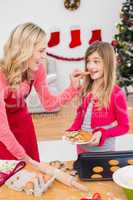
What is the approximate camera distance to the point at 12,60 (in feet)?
6.68

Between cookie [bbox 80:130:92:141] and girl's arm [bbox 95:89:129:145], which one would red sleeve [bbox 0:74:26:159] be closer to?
cookie [bbox 80:130:92:141]

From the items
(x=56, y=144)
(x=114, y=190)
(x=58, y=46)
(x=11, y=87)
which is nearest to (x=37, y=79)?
(x=11, y=87)

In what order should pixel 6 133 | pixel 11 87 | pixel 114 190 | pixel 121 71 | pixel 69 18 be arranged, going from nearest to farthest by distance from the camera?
pixel 114 190 < pixel 6 133 < pixel 11 87 < pixel 121 71 < pixel 69 18

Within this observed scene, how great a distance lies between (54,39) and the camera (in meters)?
6.07

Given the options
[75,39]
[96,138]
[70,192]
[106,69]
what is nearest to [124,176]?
[70,192]

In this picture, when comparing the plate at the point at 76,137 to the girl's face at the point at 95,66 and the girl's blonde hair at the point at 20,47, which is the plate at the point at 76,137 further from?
the girl's blonde hair at the point at 20,47

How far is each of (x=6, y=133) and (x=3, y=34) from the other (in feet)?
14.4

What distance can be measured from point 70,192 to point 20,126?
80cm

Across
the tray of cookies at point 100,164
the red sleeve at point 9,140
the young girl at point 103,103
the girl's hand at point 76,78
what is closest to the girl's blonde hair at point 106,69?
the young girl at point 103,103

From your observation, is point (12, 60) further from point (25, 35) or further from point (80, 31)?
point (80, 31)

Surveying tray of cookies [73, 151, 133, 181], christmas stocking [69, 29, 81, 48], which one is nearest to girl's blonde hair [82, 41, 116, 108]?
tray of cookies [73, 151, 133, 181]

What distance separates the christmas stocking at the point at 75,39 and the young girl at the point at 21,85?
12.1 feet

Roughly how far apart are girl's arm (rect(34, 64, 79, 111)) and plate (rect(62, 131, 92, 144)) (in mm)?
261

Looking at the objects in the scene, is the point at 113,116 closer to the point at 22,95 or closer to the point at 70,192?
the point at 22,95
